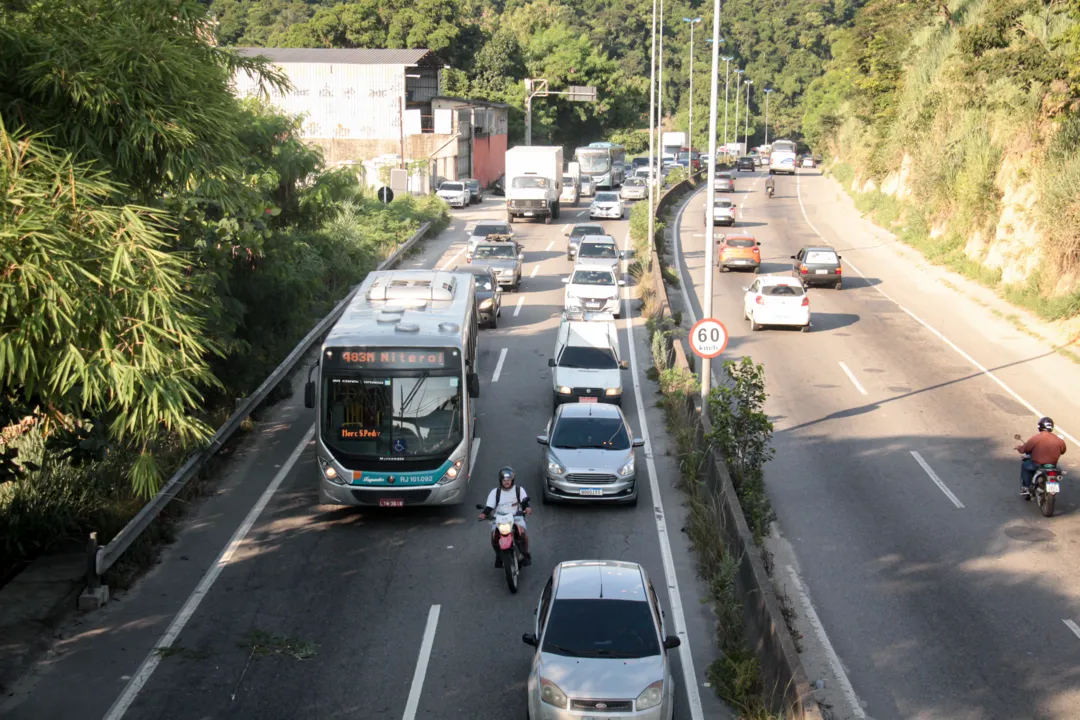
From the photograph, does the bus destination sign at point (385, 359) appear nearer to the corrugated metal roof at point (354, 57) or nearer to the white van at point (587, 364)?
the white van at point (587, 364)

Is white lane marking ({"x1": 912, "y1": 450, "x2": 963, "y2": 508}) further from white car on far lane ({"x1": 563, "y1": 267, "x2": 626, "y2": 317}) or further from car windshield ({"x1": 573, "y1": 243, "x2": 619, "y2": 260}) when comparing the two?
car windshield ({"x1": 573, "y1": 243, "x2": 619, "y2": 260})

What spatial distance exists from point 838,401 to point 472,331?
28.8 feet

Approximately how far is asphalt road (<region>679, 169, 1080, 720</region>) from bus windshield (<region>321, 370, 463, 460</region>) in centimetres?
548

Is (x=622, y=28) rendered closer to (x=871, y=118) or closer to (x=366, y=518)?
(x=871, y=118)

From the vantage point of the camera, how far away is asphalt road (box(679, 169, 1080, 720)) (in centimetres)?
1238

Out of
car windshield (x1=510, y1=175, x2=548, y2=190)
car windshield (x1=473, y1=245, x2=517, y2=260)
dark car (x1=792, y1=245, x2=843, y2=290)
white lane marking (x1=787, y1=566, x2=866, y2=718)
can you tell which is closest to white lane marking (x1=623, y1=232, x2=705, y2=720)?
white lane marking (x1=787, y1=566, x2=866, y2=718)

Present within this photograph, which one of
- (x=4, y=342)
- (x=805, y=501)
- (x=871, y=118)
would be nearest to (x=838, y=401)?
(x=805, y=501)

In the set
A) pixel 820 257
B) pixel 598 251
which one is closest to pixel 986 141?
pixel 820 257

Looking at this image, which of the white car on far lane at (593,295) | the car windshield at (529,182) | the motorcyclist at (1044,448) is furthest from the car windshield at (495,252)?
the motorcyclist at (1044,448)

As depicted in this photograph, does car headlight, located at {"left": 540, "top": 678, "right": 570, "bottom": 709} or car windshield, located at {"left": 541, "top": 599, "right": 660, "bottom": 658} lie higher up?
car windshield, located at {"left": 541, "top": 599, "right": 660, "bottom": 658}

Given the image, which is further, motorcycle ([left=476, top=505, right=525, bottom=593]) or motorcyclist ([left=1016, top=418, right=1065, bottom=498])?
motorcyclist ([left=1016, top=418, right=1065, bottom=498])

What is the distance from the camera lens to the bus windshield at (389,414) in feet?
53.6

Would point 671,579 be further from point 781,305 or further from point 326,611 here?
point 781,305

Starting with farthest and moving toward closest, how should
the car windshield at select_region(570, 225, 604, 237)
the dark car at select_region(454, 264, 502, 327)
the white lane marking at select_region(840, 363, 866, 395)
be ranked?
the car windshield at select_region(570, 225, 604, 237) < the dark car at select_region(454, 264, 502, 327) < the white lane marking at select_region(840, 363, 866, 395)
